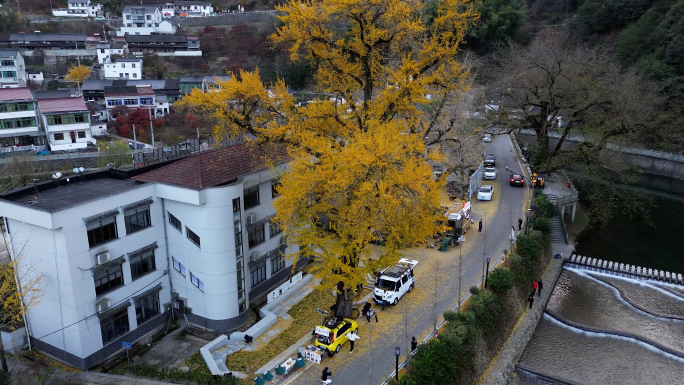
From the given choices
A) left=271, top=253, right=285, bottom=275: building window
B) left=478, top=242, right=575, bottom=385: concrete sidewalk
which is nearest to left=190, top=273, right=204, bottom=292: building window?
left=271, top=253, right=285, bottom=275: building window

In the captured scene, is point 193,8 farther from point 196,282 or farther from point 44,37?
point 196,282

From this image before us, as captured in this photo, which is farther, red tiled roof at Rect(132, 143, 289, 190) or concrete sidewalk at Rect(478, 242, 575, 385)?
concrete sidewalk at Rect(478, 242, 575, 385)

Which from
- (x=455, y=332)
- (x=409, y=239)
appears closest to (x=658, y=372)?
(x=455, y=332)

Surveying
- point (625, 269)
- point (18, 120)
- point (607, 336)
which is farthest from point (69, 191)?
point (18, 120)

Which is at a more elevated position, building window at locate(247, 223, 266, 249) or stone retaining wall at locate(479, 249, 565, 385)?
building window at locate(247, 223, 266, 249)

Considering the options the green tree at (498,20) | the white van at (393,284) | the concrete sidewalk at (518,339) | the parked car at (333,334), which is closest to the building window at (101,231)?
the parked car at (333,334)

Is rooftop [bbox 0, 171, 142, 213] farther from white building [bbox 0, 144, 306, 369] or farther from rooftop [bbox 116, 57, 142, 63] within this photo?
rooftop [bbox 116, 57, 142, 63]
